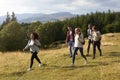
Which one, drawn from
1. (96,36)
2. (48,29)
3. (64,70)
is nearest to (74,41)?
(96,36)

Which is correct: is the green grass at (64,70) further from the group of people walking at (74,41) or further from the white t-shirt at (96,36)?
the white t-shirt at (96,36)

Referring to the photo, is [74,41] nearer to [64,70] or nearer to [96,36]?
[96,36]

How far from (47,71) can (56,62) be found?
3228 mm

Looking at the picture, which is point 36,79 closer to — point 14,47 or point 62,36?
point 14,47

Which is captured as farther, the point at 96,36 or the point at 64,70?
the point at 96,36

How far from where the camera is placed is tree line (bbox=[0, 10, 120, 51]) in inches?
3344

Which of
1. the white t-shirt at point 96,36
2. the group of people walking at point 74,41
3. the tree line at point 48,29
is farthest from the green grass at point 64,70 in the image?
the tree line at point 48,29

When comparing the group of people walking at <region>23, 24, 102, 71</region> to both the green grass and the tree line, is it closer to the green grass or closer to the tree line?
the green grass

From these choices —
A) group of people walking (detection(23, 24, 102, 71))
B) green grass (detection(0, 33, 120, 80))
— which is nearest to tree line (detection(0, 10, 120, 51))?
group of people walking (detection(23, 24, 102, 71))

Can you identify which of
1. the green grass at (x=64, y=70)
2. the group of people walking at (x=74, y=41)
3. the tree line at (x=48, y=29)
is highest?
the group of people walking at (x=74, y=41)

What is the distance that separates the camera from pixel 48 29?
118m

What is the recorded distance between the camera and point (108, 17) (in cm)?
13050

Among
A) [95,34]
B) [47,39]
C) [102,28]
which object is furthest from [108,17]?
[95,34]

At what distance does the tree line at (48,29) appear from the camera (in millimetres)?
84938
